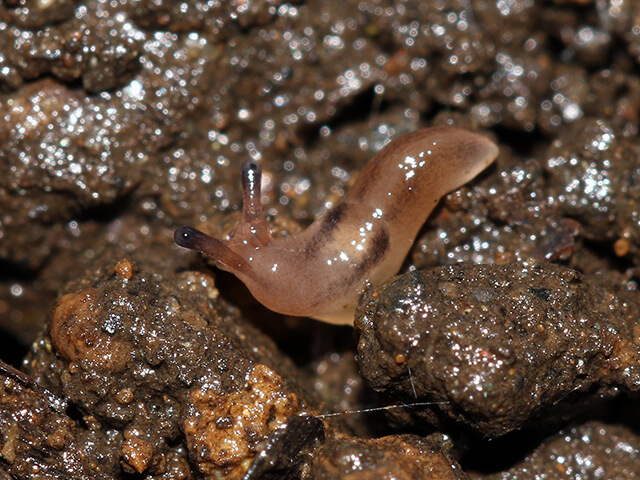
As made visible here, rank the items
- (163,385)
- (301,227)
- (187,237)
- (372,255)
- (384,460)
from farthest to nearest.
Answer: (301,227)
(372,255)
(187,237)
(163,385)
(384,460)

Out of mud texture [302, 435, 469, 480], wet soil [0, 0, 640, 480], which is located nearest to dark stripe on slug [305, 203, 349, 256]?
wet soil [0, 0, 640, 480]

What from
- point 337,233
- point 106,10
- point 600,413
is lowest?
point 600,413

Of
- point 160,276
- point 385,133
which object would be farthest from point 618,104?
point 160,276

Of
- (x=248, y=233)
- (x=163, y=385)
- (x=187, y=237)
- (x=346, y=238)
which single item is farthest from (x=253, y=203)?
(x=163, y=385)

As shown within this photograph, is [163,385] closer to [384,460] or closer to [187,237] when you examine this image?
[187,237]

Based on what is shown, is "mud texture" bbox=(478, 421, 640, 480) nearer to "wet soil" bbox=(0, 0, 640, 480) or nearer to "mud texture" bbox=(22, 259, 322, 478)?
"wet soil" bbox=(0, 0, 640, 480)

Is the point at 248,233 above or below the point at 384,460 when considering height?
above

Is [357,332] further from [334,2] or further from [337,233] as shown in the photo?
[334,2]

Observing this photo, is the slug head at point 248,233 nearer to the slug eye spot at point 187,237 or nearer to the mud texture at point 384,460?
the slug eye spot at point 187,237
